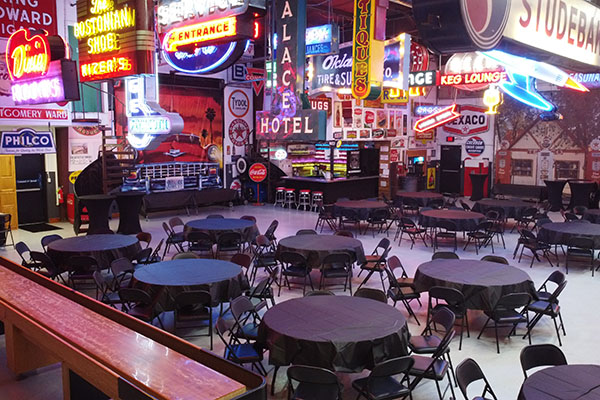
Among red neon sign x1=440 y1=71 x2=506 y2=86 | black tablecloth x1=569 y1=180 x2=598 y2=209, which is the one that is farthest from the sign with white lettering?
black tablecloth x1=569 y1=180 x2=598 y2=209

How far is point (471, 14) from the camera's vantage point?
2371mm

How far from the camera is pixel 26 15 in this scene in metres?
12.4

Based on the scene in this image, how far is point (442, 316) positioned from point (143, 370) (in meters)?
3.48

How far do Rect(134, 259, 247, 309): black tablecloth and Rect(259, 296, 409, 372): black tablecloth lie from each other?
130cm

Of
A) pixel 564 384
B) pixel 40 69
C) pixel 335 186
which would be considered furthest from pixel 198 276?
pixel 335 186

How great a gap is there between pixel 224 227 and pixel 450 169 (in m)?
14.1

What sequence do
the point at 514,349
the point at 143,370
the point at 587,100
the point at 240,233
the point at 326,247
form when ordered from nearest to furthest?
the point at 143,370 < the point at 514,349 < the point at 326,247 < the point at 240,233 < the point at 587,100

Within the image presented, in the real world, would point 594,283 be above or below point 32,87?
below

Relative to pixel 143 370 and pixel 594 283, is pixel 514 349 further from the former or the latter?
pixel 143 370

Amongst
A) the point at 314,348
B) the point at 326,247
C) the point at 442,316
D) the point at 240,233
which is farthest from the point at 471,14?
the point at 240,233

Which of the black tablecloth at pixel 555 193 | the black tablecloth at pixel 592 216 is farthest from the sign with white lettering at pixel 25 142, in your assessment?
the black tablecloth at pixel 555 193

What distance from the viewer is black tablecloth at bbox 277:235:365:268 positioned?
8664 mm

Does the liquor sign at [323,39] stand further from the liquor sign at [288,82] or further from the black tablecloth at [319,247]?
the black tablecloth at [319,247]

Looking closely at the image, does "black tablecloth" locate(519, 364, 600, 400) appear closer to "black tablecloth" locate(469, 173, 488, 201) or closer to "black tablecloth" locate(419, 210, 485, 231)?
"black tablecloth" locate(419, 210, 485, 231)
